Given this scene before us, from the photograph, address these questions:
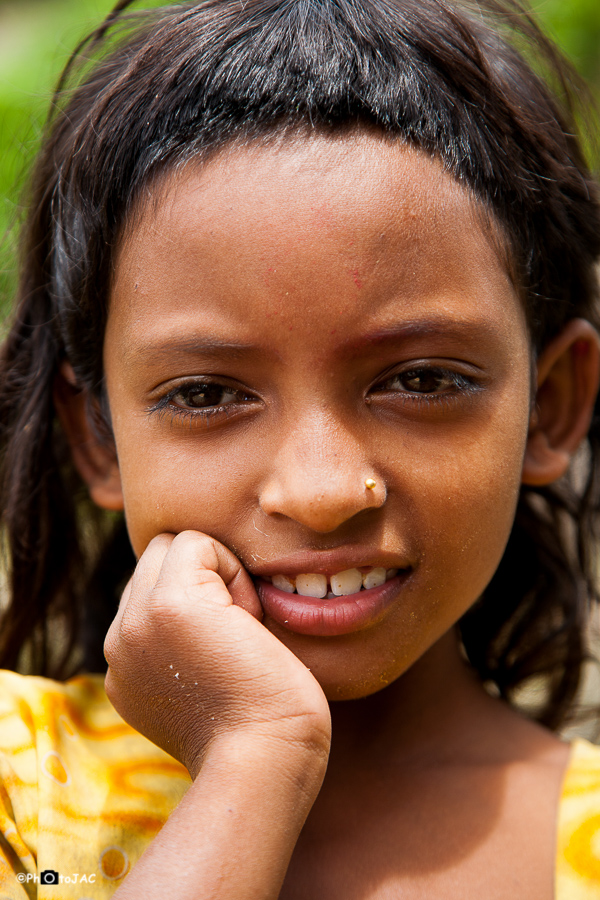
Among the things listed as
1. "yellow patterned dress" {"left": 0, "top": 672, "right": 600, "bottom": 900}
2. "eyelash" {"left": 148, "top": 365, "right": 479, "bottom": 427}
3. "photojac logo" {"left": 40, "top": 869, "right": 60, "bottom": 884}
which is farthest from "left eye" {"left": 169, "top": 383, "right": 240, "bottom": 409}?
"photojac logo" {"left": 40, "top": 869, "right": 60, "bottom": 884}

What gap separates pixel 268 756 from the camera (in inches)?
52.7

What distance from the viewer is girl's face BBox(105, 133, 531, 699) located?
4.83 ft

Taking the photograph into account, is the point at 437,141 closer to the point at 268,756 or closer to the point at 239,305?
the point at 239,305

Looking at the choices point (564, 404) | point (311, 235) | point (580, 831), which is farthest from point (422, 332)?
point (580, 831)

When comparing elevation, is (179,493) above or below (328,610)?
above

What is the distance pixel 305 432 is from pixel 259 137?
1.75 ft

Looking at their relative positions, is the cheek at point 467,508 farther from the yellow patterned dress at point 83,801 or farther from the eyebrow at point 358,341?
the yellow patterned dress at point 83,801

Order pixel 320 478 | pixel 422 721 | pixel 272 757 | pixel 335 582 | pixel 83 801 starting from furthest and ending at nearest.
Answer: pixel 422 721 → pixel 83 801 → pixel 335 582 → pixel 320 478 → pixel 272 757

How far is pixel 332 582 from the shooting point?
5.13 ft

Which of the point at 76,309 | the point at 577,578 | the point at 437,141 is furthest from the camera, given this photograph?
the point at 577,578

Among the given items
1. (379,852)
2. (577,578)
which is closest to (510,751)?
(379,852)

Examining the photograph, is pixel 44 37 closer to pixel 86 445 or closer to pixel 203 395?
pixel 86 445

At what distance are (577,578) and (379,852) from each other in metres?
1.12

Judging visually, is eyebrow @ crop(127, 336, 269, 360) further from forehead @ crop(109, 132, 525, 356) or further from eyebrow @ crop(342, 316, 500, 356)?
eyebrow @ crop(342, 316, 500, 356)
